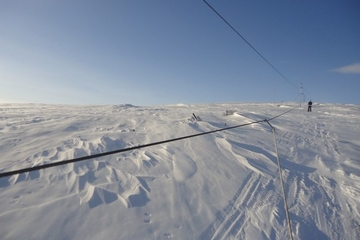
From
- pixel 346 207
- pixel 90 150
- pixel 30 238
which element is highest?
pixel 90 150

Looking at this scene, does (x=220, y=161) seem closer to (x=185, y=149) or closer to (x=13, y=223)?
(x=185, y=149)

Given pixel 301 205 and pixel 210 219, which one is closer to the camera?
pixel 210 219

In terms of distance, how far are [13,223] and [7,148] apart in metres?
3.99

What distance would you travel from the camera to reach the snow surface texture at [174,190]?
12.2ft

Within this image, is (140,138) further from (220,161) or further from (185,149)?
(220,161)

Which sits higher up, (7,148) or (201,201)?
(7,148)

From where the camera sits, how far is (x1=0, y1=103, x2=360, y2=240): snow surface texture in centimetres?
371

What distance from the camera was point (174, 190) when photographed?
15.9ft

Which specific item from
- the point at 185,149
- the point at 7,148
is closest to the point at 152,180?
the point at 185,149

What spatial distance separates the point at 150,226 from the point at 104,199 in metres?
1.14

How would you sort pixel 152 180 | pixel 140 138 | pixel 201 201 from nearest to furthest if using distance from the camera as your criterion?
1. pixel 201 201
2. pixel 152 180
3. pixel 140 138

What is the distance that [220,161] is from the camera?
6.62 meters

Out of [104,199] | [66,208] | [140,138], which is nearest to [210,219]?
[104,199]

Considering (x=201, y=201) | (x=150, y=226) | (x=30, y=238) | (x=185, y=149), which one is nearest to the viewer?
(x=30, y=238)
